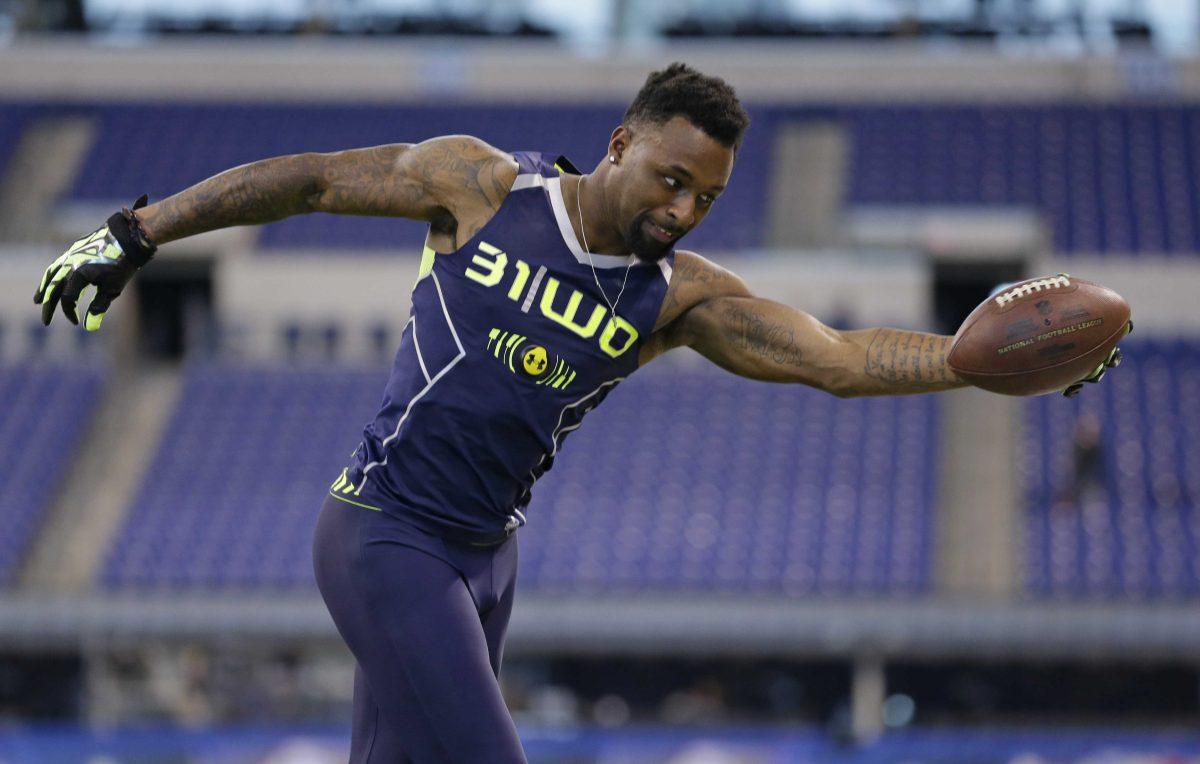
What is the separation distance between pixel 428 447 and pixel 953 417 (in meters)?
13.0

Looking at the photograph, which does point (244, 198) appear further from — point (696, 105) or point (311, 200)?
point (696, 105)

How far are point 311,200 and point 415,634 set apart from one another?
994mm

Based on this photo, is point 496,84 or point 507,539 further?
point 496,84

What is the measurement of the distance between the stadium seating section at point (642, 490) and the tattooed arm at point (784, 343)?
9511 millimetres

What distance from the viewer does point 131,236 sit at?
11.5ft

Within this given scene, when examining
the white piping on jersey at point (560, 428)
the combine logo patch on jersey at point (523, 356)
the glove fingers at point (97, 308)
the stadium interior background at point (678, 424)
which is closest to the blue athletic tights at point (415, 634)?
the white piping on jersey at point (560, 428)

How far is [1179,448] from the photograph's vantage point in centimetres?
1423

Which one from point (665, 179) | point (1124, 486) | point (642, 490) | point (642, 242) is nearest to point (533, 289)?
point (642, 242)

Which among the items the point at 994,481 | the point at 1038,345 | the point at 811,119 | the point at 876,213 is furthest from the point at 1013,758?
the point at 811,119

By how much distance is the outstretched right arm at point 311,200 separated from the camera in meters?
3.43

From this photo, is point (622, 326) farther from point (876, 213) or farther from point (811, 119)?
point (811, 119)

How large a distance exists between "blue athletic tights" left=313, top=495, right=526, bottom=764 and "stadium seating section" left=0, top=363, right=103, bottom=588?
1174 centimetres

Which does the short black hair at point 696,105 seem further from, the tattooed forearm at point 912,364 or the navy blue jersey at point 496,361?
the tattooed forearm at point 912,364

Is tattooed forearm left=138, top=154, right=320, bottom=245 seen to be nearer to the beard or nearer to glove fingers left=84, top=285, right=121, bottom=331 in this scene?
glove fingers left=84, top=285, right=121, bottom=331
